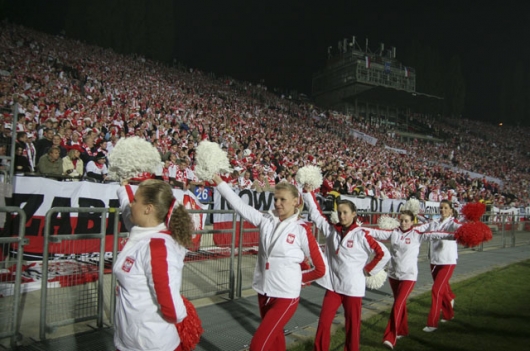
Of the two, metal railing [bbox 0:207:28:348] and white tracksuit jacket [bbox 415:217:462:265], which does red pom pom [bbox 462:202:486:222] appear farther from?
metal railing [bbox 0:207:28:348]

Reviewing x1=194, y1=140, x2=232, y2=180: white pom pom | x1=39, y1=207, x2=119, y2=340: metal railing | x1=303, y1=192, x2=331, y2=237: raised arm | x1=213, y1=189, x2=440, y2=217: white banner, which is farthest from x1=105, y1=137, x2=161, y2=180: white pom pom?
x1=213, y1=189, x2=440, y2=217: white banner

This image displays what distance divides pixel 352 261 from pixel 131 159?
2304 mm

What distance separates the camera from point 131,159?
9.90ft

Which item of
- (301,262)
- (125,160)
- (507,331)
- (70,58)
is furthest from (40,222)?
(70,58)

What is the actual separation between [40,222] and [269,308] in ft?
15.4

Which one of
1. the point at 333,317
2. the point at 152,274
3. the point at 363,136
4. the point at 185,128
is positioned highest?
the point at 363,136

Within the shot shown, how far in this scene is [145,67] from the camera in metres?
26.3

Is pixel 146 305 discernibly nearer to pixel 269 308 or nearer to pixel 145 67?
pixel 269 308

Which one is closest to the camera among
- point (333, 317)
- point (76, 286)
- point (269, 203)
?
point (333, 317)

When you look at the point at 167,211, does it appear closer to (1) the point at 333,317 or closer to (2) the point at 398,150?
(1) the point at 333,317

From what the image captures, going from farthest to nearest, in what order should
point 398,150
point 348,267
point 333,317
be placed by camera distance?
point 398,150
point 348,267
point 333,317

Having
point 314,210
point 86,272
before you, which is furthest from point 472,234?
point 86,272

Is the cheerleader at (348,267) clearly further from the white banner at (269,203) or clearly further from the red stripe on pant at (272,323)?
the white banner at (269,203)

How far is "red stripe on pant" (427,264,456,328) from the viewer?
5336 millimetres
